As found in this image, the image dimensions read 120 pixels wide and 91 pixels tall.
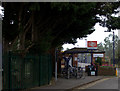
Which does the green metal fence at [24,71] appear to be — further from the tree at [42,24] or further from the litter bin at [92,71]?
the litter bin at [92,71]

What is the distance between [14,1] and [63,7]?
2.35 m

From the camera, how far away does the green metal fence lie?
1046 cm

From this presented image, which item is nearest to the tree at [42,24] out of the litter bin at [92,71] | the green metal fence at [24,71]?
the green metal fence at [24,71]

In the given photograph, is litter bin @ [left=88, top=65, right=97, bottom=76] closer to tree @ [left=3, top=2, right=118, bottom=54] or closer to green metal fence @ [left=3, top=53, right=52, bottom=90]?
green metal fence @ [left=3, top=53, right=52, bottom=90]

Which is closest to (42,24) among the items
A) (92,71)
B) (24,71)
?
(24,71)

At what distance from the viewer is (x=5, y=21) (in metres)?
11.9

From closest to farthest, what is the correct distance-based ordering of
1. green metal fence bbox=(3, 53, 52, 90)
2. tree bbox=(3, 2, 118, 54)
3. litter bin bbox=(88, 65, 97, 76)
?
tree bbox=(3, 2, 118, 54) → green metal fence bbox=(3, 53, 52, 90) → litter bin bbox=(88, 65, 97, 76)

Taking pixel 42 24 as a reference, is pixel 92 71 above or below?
below

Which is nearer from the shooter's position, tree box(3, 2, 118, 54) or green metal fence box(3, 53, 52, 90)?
tree box(3, 2, 118, 54)

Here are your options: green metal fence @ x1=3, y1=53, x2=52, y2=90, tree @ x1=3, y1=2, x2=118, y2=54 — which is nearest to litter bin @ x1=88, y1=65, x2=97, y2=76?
green metal fence @ x1=3, y1=53, x2=52, y2=90

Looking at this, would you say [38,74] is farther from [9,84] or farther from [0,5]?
[0,5]

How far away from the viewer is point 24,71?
1168 centimetres

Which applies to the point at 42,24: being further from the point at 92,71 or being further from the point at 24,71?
the point at 92,71

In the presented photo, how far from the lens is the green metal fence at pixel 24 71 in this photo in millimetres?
10461
